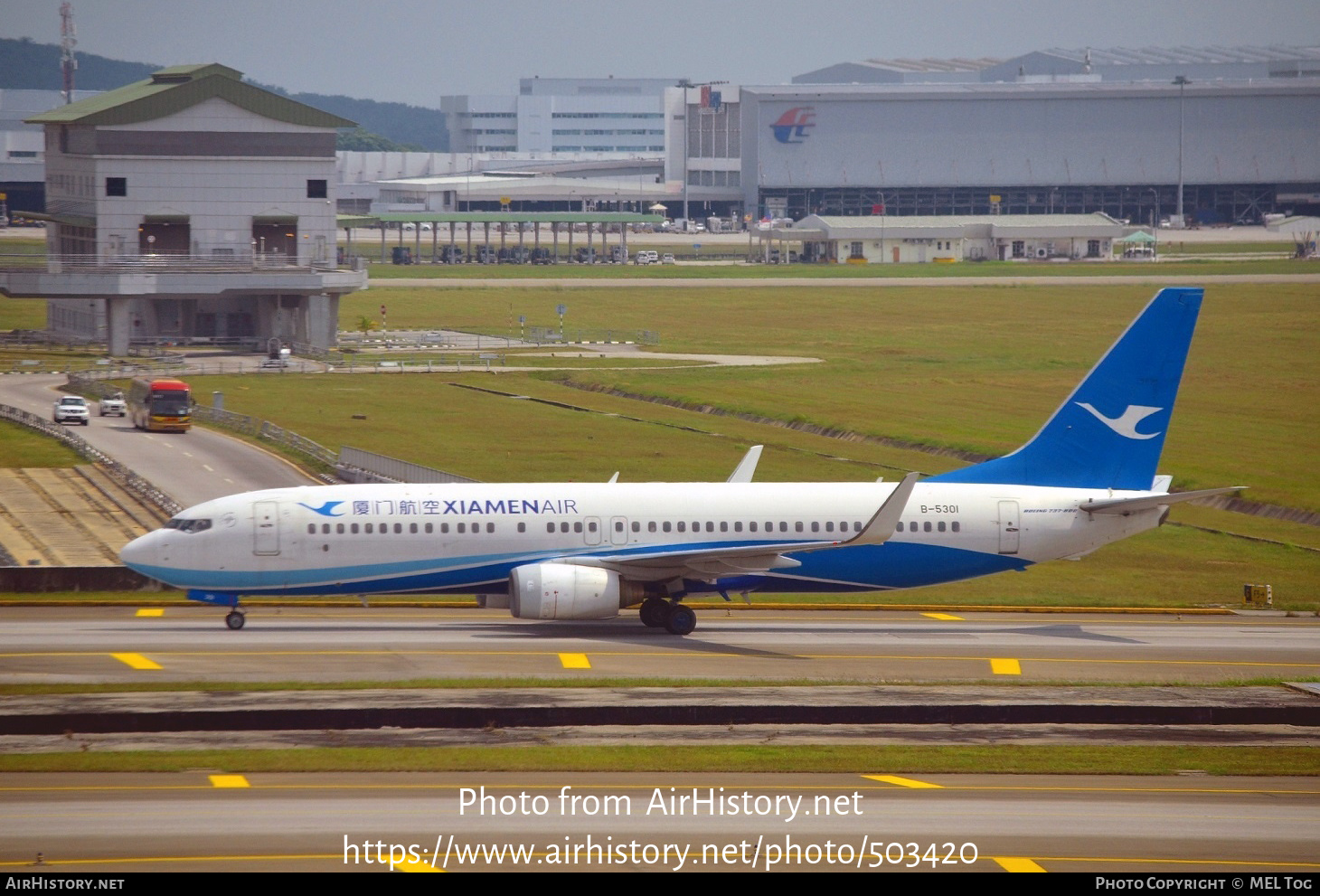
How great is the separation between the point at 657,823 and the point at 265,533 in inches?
754

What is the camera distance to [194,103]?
398 feet

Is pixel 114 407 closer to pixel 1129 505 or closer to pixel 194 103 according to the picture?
pixel 194 103

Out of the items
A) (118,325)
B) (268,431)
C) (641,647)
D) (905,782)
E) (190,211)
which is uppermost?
(190,211)

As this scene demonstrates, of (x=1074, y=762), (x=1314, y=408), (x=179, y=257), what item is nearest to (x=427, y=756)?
(x=1074, y=762)

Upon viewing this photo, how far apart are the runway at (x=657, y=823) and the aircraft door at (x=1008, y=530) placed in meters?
14.8

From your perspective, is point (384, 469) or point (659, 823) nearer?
point (659, 823)

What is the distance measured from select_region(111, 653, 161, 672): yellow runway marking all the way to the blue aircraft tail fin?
22.2 meters

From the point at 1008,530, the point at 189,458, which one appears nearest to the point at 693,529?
the point at 1008,530

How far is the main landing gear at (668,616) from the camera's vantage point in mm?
42625

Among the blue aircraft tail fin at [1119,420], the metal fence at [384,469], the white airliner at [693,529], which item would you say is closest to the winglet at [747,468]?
the white airliner at [693,529]

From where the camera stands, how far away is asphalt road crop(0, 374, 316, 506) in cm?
6619

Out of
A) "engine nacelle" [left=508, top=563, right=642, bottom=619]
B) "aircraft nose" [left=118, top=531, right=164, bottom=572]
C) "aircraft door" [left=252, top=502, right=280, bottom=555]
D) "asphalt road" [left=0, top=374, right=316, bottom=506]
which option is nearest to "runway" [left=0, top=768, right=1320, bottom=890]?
"engine nacelle" [left=508, top=563, right=642, bottom=619]

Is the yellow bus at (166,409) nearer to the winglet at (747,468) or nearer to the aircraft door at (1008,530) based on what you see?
the winglet at (747,468)

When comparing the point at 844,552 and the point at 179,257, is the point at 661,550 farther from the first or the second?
the point at 179,257
